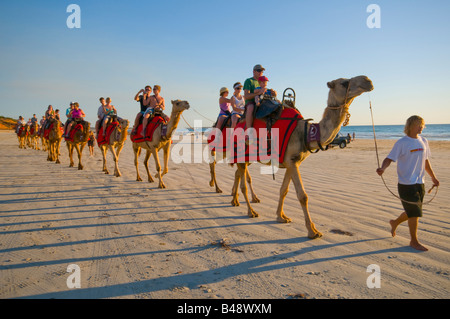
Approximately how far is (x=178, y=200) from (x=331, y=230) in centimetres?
419

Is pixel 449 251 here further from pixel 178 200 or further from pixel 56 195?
pixel 56 195

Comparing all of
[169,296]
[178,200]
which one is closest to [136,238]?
[169,296]

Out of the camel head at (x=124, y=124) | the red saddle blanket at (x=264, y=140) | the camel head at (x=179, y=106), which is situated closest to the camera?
the red saddle blanket at (x=264, y=140)

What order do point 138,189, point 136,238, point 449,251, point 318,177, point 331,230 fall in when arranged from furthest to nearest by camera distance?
point 318,177 → point 138,189 → point 331,230 → point 136,238 → point 449,251

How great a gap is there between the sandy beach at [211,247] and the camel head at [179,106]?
2937 millimetres

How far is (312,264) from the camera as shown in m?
4.13

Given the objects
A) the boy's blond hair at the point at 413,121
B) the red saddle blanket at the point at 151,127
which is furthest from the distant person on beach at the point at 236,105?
the red saddle blanket at the point at 151,127

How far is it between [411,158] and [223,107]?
505 centimetres

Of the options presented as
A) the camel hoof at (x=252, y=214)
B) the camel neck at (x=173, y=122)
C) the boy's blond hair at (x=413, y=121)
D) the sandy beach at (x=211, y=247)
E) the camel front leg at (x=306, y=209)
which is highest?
the camel neck at (x=173, y=122)

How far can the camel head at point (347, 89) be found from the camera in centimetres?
451

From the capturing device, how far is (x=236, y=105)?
304 inches

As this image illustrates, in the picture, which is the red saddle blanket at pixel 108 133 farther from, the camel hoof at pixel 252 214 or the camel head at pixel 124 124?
the camel hoof at pixel 252 214

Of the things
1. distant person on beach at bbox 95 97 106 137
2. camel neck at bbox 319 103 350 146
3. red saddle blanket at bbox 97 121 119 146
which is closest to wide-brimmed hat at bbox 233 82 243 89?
camel neck at bbox 319 103 350 146

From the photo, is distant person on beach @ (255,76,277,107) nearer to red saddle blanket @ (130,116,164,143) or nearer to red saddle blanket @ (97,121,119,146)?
red saddle blanket @ (130,116,164,143)
